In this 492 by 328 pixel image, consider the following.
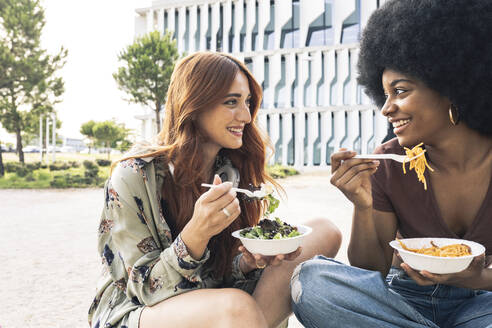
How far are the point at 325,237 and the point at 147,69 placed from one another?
1881cm

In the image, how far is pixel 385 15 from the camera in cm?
219

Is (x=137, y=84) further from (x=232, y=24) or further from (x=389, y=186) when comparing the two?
(x=389, y=186)

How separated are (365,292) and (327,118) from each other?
97.2ft

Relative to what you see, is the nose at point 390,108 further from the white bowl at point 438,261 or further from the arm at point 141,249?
the arm at point 141,249

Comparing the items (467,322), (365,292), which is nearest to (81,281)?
(365,292)

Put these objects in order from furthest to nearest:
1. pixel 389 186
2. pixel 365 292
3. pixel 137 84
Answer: pixel 137 84 → pixel 389 186 → pixel 365 292

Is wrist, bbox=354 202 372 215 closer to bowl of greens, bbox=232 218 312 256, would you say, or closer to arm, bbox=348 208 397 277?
arm, bbox=348 208 397 277

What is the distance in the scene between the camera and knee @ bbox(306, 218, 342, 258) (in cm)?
222

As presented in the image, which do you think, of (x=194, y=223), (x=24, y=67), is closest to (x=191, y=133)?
(x=194, y=223)

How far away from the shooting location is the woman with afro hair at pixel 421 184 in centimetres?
175

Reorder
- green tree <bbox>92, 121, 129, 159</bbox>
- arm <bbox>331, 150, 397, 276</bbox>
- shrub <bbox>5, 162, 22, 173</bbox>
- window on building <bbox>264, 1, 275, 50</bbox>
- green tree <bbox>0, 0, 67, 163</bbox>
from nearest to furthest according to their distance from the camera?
1. arm <bbox>331, 150, 397, 276</bbox>
2. green tree <bbox>0, 0, 67, 163</bbox>
3. shrub <bbox>5, 162, 22, 173</bbox>
4. window on building <bbox>264, 1, 275, 50</bbox>
5. green tree <bbox>92, 121, 129, 159</bbox>

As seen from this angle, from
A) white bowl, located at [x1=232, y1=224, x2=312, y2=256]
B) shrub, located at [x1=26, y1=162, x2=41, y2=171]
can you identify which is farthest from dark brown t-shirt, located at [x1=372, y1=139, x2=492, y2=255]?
shrub, located at [x1=26, y1=162, x2=41, y2=171]

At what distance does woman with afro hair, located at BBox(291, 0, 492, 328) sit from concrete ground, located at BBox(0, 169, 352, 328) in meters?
1.32

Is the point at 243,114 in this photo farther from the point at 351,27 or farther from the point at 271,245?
the point at 351,27
